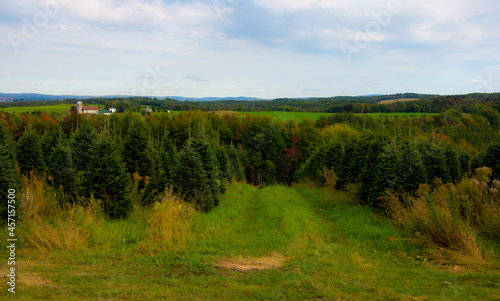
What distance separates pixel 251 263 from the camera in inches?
240

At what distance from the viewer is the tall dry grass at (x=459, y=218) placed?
6.66 m

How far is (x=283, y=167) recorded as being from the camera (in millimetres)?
44469

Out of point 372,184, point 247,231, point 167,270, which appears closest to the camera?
point 167,270

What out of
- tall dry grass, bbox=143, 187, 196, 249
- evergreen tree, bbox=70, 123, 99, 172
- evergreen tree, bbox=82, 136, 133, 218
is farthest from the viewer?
evergreen tree, bbox=70, 123, 99, 172

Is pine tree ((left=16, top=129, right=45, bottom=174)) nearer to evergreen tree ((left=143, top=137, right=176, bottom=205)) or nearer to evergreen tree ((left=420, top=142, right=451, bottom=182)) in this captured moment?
evergreen tree ((left=143, top=137, right=176, bottom=205))

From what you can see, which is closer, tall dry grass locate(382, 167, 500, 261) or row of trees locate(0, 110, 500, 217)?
tall dry grass locate(382, 167, 500, 261)

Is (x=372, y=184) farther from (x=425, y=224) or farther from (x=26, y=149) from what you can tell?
(x=26, y=149)

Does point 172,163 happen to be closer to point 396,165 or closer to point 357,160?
point 357,160

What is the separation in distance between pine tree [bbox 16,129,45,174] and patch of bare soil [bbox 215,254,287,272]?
46.0 ft

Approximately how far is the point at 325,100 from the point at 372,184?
99.6 metres

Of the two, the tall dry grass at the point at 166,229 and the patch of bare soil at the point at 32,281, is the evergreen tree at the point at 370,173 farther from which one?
the patch of bare soil at the point at 32,281

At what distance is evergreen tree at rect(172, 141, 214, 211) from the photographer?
37.1 ft

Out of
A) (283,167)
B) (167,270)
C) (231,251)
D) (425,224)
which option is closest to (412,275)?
(425,224)

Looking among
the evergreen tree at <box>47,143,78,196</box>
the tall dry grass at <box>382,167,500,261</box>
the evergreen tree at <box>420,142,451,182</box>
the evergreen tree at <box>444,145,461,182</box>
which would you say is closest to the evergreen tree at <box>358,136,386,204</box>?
the evergreen tree at <box>420,142,451,182</box>
